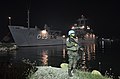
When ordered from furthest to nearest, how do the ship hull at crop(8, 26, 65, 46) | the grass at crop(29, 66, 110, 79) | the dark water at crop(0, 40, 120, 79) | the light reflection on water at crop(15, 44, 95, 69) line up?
the ship hull at crop(8, 26, 65, 46) < the light reflection on water at crop(15, 44, 95, 69) < the dark water at crop(0, 40, 120, 79) < the grass at crop(29, 66, 110, 79)

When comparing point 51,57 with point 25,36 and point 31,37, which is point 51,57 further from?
point 31,37

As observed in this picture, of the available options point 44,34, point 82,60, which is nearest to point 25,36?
point 44,34

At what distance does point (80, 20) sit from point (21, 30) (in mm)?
85523

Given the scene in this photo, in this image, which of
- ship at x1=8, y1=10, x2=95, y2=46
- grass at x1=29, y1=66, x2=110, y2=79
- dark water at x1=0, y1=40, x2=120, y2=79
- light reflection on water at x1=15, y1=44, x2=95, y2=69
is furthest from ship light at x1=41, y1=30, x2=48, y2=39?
grass at x1=29, y1=66, x2=110, y2=79

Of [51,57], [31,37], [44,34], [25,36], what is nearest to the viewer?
[51,57]

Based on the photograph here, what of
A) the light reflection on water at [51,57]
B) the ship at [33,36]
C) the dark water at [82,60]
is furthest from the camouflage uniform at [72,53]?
the ship at [33,36]

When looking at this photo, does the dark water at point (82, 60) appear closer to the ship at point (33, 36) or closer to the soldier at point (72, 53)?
the soldier at point (72, 53)

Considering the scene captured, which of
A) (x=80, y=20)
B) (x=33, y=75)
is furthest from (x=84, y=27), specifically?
(x=33, y=75)

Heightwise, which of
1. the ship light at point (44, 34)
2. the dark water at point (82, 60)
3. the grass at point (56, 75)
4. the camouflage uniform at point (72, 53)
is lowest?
the dark water at point (82, 60)

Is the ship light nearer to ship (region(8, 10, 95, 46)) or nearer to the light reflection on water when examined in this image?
ship (region(8, 10, 95, 46))

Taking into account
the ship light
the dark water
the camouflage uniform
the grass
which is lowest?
the dark water

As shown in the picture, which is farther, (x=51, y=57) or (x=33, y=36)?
(x=33, y=36)

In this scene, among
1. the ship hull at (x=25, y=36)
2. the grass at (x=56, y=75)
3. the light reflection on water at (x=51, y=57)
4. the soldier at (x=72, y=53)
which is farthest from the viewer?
the ship hull at (x=25, y=36)

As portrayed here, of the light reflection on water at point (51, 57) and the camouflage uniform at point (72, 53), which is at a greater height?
the camouflage uniform at point (72, 53)
